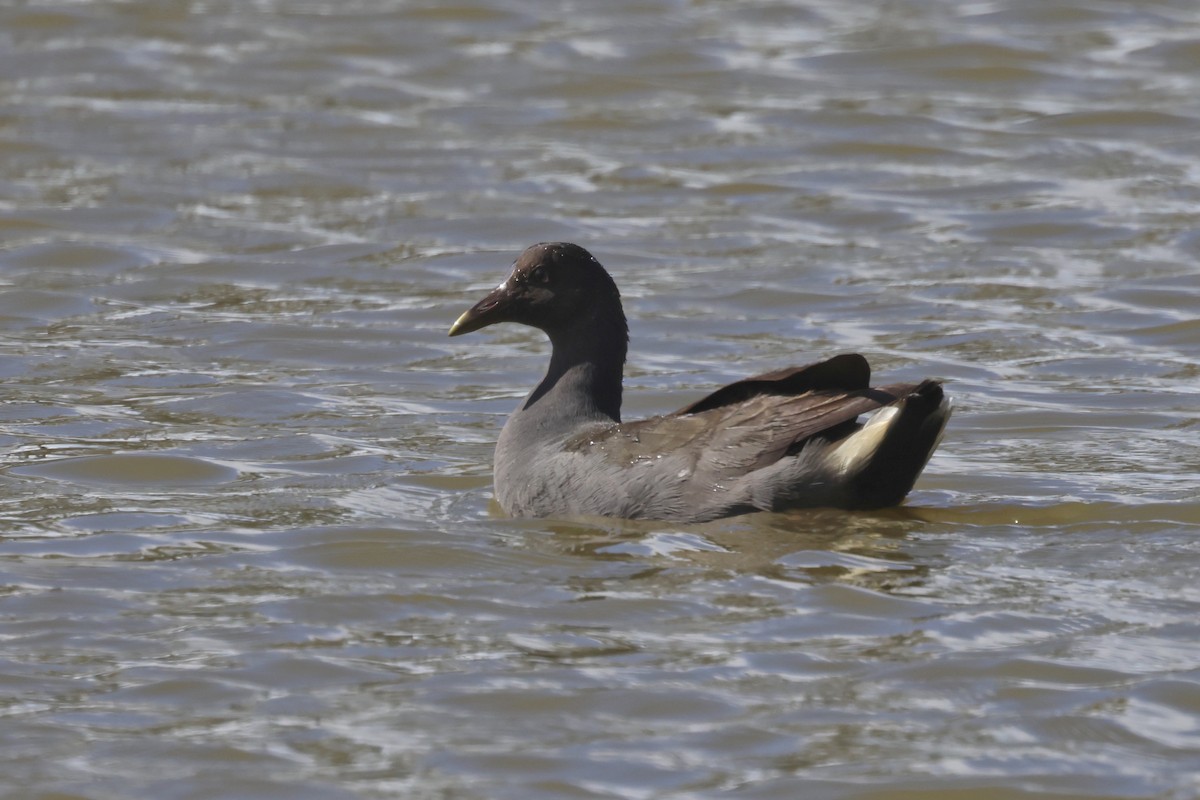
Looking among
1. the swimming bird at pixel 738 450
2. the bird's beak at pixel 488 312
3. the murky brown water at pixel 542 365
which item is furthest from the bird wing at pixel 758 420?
the bird's beak at pixel 488 312

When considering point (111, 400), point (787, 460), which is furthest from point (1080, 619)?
point (111, 400)

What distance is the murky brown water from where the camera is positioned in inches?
224

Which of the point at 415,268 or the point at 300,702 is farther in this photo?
the point at 415,268

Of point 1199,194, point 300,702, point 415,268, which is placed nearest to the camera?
point 300,702

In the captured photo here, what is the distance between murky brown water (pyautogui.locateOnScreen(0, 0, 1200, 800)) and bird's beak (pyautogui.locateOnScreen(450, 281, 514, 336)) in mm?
589

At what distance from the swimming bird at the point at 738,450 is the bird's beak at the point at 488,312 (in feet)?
1.43

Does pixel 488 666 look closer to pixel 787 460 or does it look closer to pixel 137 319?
pixel 787 460

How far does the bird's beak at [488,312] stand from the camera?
8.45m

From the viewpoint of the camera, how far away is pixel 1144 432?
9.08 m

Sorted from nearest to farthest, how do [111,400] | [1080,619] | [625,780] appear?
[625,780] → [1080,619] → [111,400]

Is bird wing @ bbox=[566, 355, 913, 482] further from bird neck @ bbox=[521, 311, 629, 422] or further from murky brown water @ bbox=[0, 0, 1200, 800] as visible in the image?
bird neck @ bbox=[521, 311, 629, 422]

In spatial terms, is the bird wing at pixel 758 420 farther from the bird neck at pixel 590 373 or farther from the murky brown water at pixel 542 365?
the bird neck at pixel 590 373

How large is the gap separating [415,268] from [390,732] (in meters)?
6.89

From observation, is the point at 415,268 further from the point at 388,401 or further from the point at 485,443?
the point at 485,443
